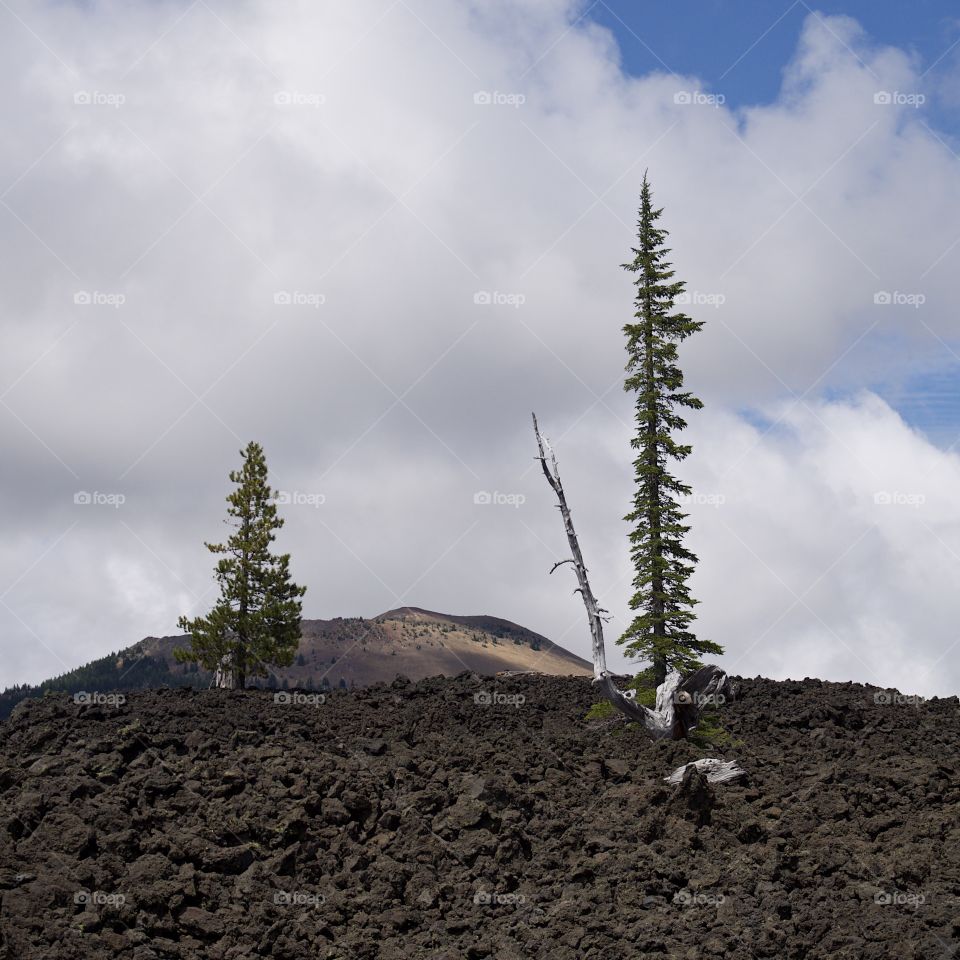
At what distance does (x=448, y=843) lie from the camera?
17.5m

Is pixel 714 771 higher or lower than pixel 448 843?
higher

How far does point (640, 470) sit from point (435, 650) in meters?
54.4

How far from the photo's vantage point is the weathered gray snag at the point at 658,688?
953 inches

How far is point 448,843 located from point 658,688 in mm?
9533

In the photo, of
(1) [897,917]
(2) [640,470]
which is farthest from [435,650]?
(1) [897,917]

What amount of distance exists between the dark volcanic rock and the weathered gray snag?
0.72 metres

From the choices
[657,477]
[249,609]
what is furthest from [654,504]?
[249,609]

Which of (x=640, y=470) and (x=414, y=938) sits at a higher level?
(x=640, y=470)

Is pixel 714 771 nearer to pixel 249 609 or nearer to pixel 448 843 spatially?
pixel 448 843

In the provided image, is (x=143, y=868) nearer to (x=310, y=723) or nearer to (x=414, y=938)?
(x=414, y=938)

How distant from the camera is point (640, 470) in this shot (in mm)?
28219

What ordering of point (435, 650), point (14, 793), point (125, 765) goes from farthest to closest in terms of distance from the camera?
point (435, 650), point (125, 765), point (14, 793)

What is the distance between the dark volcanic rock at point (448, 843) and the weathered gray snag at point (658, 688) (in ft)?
2.36

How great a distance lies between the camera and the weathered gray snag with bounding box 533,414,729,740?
79.4ft
